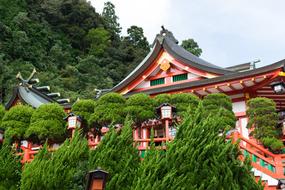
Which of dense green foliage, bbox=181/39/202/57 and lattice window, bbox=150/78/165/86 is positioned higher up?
dense green foliage, bbox=181/39/202/57

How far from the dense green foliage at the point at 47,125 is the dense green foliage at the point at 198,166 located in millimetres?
5017

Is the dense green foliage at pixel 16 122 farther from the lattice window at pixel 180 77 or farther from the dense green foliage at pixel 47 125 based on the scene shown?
the lattice window at pixel 180 77

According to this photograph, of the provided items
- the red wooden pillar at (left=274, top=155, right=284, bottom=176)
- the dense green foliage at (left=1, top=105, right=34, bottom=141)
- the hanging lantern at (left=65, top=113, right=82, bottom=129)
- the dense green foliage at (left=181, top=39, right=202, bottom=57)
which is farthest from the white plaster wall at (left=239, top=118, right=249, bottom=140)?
the dense green foliage at (left=181, top=39, right=202, bottom=57)

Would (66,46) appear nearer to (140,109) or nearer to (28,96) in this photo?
(28,96)

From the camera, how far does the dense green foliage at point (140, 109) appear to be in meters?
12.5

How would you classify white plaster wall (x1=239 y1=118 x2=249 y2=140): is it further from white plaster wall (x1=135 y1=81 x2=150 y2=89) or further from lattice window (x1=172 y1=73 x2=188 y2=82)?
white plaster wall (x1=135 y1=81 x2=150 y2=89)

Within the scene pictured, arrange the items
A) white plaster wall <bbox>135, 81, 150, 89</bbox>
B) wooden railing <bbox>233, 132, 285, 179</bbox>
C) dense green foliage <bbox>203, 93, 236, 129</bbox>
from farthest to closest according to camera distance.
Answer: white plaster wall <bbox>135, 81, 150, 89</bbox>, dense green foliage <bbox>203, 93, 236, 129</bbox>, wooden railing <bbox>233, 132, 285, 179</bbox>

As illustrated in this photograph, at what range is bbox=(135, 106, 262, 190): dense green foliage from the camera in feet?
26.7

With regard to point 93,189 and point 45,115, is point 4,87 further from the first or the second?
point 93,189

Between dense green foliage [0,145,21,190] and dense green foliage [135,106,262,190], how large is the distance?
4.36 m

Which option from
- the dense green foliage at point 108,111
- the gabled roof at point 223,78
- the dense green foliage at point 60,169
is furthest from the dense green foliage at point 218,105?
the dense green foliage at point 60,169

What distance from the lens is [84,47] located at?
60500 mm

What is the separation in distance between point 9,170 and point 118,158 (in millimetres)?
3442

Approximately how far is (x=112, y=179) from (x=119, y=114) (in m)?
3.86
